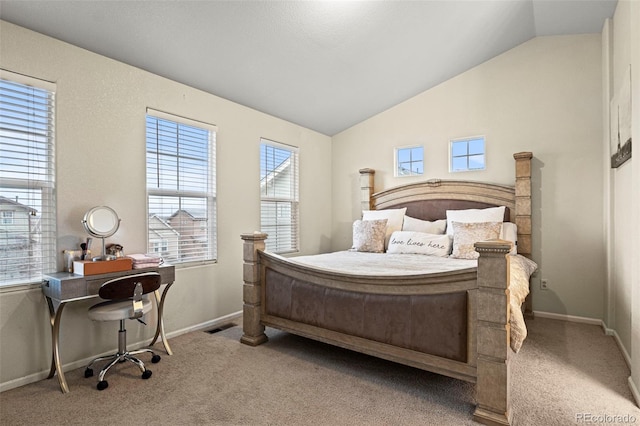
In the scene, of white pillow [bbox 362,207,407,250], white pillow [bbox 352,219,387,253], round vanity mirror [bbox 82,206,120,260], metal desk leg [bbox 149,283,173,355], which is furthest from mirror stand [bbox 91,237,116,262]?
white pillow [bbox 362,207,407,250]

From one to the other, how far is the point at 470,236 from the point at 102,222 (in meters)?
3.33

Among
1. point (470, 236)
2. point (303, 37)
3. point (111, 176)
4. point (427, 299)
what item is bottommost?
point (427, 299)

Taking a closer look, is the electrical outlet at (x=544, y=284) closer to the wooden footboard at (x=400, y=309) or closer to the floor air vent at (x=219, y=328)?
the wooden footboard at (x=400, y=309)

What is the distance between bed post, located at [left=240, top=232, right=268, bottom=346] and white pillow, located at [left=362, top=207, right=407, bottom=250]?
1836 mm

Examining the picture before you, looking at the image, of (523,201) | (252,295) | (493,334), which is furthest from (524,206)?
(252,295)

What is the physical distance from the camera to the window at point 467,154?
14.2 ft

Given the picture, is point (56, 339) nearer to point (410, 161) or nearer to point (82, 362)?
point (82, 362)

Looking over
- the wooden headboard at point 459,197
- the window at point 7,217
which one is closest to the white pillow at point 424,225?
the wooden headboard at point 459,197

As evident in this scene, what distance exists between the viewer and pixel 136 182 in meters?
3.15

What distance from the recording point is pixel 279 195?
15.4 feet

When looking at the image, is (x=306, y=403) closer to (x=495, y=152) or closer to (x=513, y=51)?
(x=495, y=152)

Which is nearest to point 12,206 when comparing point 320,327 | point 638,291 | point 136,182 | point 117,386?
point 136,182

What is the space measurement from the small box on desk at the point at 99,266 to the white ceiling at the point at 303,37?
1677 mm

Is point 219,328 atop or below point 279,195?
below
